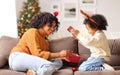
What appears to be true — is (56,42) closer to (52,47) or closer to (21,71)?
(52,47)

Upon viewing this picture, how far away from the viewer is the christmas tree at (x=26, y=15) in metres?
5.20

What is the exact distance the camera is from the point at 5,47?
10.9 ft

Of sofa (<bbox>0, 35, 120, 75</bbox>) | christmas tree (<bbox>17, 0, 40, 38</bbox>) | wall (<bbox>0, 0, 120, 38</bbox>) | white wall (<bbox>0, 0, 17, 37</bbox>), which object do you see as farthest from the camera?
christmas tree (<bbox>17, 0, 40, 38</bbox>)

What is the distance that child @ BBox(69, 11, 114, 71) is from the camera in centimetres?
297

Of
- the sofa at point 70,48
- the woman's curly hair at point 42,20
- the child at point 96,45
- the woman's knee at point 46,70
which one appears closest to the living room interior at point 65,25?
the sofa at point 70,48

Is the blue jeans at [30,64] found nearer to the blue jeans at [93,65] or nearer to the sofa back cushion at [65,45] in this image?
the blue jeans at [93,65]

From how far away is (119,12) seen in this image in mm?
5496

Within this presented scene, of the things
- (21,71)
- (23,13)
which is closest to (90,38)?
(21,71)

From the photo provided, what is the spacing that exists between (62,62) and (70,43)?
0.29 meters

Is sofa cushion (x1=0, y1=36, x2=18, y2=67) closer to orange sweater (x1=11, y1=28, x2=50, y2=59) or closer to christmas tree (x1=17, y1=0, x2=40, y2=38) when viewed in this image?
orange sweater (x1=11, y1=28, x2=50, y2=59)

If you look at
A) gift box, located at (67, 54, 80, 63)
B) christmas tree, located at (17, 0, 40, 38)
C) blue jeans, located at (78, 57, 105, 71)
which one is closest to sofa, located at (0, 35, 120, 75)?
gift box, located at (67, 54, 80, 63)

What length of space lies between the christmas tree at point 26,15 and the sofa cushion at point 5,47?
174cm

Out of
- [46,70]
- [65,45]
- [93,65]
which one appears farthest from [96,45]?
[46,70]

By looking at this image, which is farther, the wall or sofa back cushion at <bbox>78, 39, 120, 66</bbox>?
the wall
